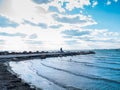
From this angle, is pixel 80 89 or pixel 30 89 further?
pixel 80 89

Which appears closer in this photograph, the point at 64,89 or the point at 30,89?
the point at 30,89

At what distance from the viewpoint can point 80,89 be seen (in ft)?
60.5

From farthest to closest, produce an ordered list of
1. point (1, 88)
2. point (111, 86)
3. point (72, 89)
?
point (111, 86) → point (72, 89) → point (1, 88)

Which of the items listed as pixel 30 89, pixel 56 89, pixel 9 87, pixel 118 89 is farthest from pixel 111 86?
pixel 9 87

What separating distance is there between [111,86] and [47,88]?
21.9 feet

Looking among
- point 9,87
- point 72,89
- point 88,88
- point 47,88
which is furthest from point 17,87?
point 88,88

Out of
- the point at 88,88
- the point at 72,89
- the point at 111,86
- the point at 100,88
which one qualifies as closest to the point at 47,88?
the point at 72,89

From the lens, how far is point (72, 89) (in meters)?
18.3

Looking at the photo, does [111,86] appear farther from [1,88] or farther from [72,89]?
[1,88]

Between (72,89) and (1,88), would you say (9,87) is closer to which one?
(1,88)

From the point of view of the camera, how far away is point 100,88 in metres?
→ 19.2

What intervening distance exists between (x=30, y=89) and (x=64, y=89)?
3.64m

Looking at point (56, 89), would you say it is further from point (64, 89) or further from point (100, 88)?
point (100, 88)

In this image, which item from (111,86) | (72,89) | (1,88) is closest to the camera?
(1,88)
